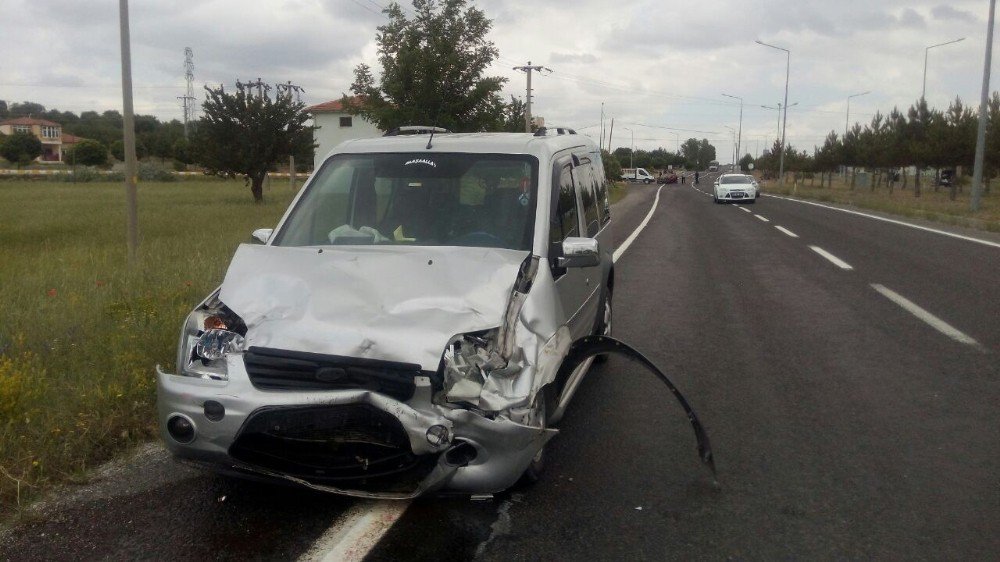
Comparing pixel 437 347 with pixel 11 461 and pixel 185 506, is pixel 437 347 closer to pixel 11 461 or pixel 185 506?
pixel 185 506

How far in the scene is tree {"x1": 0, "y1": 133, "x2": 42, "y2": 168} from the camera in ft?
270

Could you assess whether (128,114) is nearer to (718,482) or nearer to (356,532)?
(356,532)

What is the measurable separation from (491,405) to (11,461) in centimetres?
253

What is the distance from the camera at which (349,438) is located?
11.3ft

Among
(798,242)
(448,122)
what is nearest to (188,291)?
(798,242)

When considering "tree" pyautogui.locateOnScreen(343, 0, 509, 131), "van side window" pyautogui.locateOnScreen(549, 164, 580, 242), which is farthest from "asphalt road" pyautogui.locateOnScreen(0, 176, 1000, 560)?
"tree" pyautogui.locateOnScreen(343, 0, 509, 131)

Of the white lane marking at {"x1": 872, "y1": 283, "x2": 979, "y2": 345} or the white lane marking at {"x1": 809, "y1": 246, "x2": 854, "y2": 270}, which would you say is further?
the white lane marking at {"x1": 809, "y1": 246, "x2": 854, "y2": 270}

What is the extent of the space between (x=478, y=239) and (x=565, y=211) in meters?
0.72

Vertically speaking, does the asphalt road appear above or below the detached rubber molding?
below

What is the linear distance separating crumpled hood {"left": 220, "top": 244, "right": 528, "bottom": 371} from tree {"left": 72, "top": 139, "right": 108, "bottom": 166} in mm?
86729

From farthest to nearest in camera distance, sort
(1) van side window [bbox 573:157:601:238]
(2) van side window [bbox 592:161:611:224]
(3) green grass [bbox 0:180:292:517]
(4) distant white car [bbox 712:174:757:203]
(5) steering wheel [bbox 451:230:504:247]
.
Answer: (4) distant white car [bbox 712:174:757:203], (2) van side window [bbox 592:161:611:224], (1) van side window [bbox 573:157:601:238], (5) steering wheel [bbox 451:230:504:247], (3) green grass [bbox 0:180:292:517]

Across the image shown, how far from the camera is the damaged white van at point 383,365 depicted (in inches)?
135

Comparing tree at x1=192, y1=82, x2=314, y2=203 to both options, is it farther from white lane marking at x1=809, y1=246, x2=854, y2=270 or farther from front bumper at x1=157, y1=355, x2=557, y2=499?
front bumper at x1=157, y1=355, x2=557, y2=499

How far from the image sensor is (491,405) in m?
3.50
